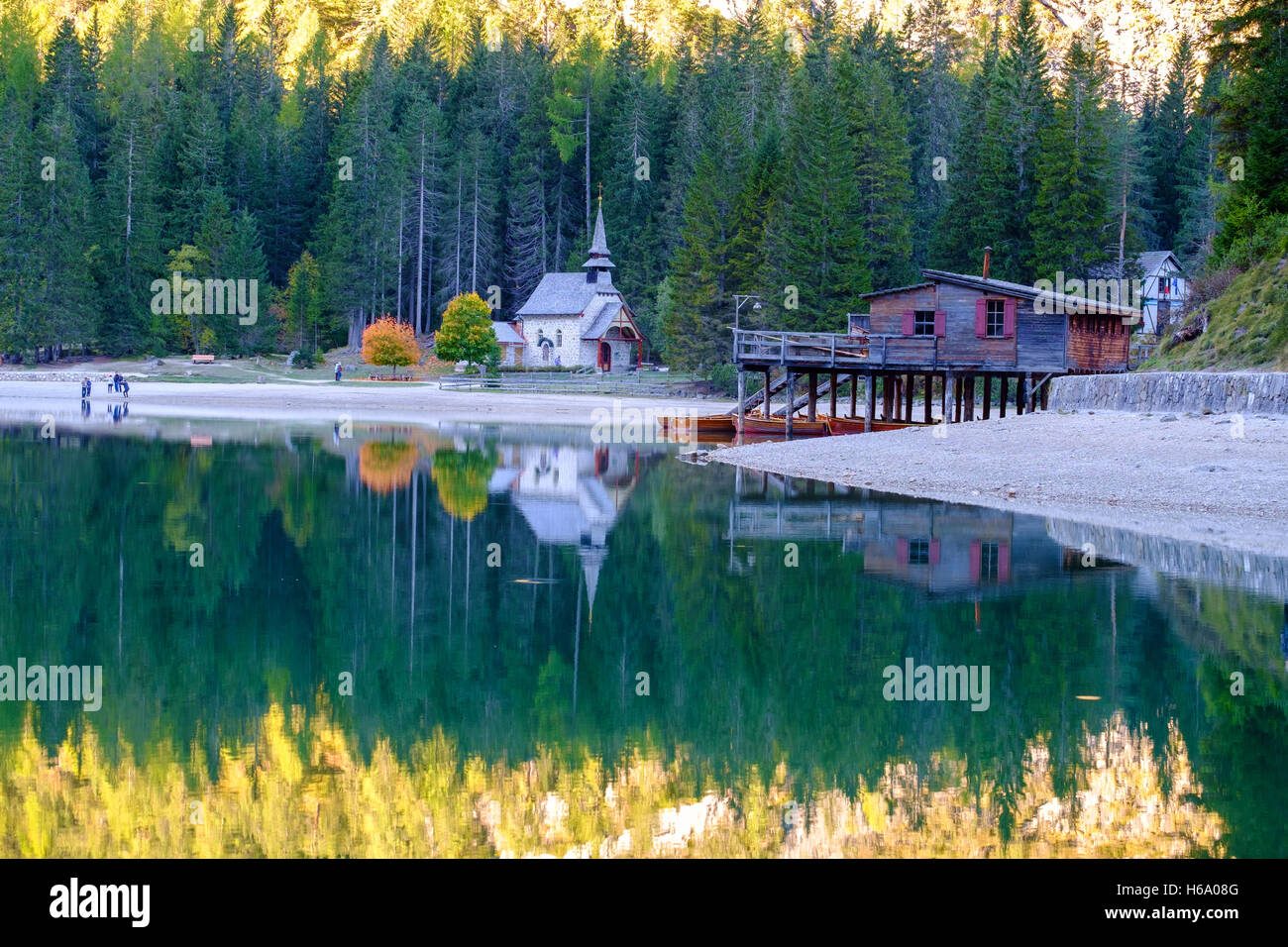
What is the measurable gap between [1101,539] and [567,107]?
93.9 meters

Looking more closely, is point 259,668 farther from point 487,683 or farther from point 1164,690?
point 1164,690

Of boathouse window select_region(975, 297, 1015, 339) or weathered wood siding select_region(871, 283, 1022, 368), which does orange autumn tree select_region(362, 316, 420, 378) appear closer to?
weathered wood siding select_region(871, 283, 1022, 368)

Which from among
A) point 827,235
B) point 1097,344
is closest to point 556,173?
point 827,235

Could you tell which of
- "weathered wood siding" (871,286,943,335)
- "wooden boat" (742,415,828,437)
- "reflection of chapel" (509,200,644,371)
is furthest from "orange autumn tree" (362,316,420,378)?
"weathered wood siding" (871,286,943,335)

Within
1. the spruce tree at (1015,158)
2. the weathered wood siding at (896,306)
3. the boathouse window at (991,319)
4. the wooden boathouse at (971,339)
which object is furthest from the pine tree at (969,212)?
the boathouse window at (991,319)

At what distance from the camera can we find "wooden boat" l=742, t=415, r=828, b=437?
4638cm

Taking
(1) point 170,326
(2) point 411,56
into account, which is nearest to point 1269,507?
(1) point 170,326

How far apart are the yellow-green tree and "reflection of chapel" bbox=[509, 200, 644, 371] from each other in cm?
901

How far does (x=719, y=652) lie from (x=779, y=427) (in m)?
32.6

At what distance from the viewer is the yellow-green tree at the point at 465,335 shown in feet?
272

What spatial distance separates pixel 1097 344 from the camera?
1729 inches

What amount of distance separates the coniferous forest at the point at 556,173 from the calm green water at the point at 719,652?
37.6m

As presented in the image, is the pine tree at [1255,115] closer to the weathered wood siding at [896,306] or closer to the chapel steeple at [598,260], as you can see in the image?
the weathered wood siding at [896,306]

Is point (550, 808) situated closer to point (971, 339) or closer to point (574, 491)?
point (574, 491)
